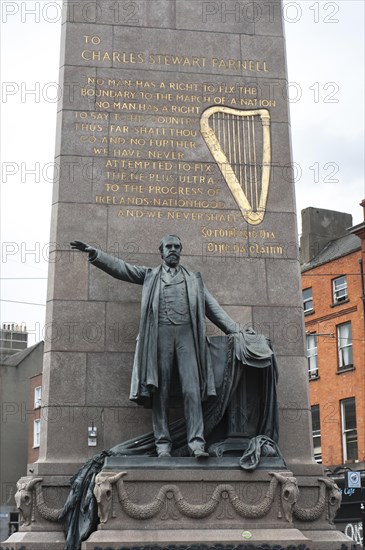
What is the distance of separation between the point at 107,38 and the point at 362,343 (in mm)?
27544

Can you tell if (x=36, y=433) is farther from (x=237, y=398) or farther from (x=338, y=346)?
(x=237, y=398)

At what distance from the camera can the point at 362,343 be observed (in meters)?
40.8

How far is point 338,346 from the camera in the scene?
140ft

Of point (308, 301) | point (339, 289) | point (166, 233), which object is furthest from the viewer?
point (308, 301)

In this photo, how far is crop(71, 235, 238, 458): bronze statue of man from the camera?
13.1 m

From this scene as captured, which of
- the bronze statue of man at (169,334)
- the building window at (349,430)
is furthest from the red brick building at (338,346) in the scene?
the bronze statue of man at (169,334)

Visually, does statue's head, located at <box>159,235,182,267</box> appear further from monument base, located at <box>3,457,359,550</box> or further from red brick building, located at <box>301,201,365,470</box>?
red brick building, located at <box>301,201,365,470</box>

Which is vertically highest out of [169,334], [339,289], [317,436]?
[339,289]

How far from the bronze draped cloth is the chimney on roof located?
3369cm

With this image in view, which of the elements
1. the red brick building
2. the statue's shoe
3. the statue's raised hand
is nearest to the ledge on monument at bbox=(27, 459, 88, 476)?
the statue's shoe

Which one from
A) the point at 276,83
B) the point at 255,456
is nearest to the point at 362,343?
the point at 276,83

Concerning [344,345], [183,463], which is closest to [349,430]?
[344,345]

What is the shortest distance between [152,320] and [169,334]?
1.08 ft

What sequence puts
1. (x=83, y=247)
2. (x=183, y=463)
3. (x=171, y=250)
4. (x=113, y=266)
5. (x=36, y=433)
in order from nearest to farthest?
(x=183, y=463) → (x=83, y=247) → (x=113, y=266) → (x=171, y=250) → (x=36, y=433)
